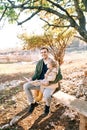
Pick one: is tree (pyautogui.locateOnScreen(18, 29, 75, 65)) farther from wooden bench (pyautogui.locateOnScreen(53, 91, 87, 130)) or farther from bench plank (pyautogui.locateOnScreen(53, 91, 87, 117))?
wooden bench (pyautogui.locateOnScreen(53, 91, 87, 130))

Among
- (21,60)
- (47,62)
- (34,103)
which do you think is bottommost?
(21,60)

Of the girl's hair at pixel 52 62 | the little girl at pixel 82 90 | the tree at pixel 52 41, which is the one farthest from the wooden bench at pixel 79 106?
the tree at pixel 52 41

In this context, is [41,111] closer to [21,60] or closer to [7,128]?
[7,128]

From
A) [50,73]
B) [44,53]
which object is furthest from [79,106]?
[44,53]

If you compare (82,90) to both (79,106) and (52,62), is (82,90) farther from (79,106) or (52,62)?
(79,106)

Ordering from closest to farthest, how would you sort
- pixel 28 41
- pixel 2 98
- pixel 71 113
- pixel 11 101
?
pixel 71 113
pixel 11 101
pixel 2 98
pixel 28 41

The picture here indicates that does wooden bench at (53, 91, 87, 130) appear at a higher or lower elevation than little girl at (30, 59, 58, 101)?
lower

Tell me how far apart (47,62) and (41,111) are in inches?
68.6

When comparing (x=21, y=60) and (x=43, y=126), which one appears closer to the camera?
(x=43, y=126)

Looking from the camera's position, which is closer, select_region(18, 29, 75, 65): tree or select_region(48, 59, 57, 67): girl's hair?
select_region(48, 59, 57, 67): girl's hair

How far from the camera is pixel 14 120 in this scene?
828 centimetres

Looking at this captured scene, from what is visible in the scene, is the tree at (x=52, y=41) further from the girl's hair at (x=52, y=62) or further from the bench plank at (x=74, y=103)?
the bench plank at (x=74, y=103)

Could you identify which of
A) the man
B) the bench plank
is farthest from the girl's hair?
the bench plank

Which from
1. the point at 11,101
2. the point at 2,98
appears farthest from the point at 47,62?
the point at 2,98
